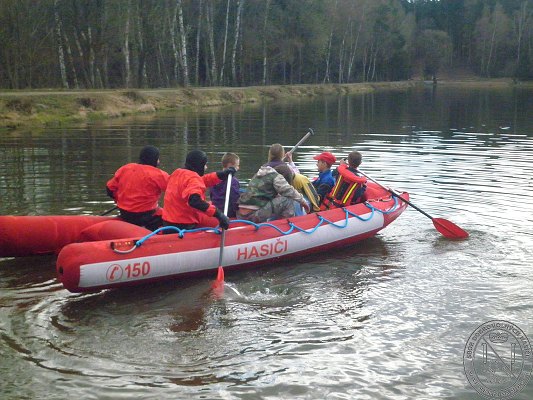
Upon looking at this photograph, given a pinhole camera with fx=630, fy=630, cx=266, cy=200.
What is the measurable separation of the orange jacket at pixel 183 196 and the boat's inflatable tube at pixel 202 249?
36cm

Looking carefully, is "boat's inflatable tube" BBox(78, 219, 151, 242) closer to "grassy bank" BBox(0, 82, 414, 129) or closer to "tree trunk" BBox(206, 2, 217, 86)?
"grassy bank" BBox(0, 82, 414, 129)

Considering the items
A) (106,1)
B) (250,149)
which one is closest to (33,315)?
(250,149)

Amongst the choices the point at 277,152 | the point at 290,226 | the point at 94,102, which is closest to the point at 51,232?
the point at 290,226

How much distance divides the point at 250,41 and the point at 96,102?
74.1ft

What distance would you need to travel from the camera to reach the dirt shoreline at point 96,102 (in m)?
25.0

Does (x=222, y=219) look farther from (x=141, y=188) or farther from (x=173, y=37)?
(x=173, y=37)

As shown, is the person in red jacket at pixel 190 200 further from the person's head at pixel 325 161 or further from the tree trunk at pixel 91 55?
the tree trunk at pixel 91 55

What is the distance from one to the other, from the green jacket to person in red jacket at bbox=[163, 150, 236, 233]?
0.70 metres

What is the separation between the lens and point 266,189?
8352mm

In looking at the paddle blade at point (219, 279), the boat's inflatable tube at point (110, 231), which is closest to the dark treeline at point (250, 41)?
the boat's inflatable tube at point (110, 231)

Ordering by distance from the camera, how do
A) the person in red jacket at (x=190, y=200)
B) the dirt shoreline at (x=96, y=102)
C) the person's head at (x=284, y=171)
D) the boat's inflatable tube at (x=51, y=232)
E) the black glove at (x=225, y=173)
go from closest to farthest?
the person in red jacket at (x=190, y=200) → the boat's inflatable tube at (x=51, y=232) → the black glove at (x=225, y=173) → the person's head at (x=284, y=171) → the dirt shoreline at (x=96, y=102)

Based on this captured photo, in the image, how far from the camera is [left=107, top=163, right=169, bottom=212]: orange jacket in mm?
7688

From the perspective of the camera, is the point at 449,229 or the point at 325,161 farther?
the point at 325,161

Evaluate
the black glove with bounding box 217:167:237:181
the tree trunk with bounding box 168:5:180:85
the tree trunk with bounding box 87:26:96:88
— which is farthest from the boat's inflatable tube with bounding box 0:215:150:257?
the tree trunk with bounding box 168:5:180:85
